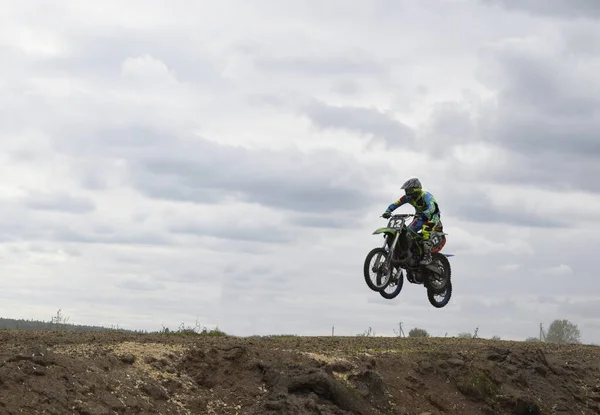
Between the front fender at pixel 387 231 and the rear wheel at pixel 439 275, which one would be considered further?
the rear wheel at pixel 439 275

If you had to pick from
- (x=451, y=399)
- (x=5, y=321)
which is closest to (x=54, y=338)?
(x=451, y=399)

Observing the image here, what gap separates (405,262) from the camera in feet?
81.4

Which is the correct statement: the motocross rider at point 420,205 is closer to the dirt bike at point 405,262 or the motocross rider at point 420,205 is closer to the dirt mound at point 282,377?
the dirt bike at point 405,262

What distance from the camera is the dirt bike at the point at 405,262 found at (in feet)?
80.2

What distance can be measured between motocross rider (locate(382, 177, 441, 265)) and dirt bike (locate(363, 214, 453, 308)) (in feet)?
0.68

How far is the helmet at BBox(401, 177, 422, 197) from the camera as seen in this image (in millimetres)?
25109

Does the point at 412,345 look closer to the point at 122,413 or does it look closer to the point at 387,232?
the point at 387,232

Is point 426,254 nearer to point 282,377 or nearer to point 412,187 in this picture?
point 412,187

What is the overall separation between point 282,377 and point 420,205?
29.7ft

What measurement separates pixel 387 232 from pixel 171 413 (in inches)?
402

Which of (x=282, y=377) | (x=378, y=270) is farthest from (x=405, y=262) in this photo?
(x=282, y=377)

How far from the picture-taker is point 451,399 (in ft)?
67.4

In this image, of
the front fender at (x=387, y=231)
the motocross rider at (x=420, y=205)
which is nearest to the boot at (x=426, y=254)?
the motocross rider at (x=420, y=205)

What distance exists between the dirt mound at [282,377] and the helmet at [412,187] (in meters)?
3.95
